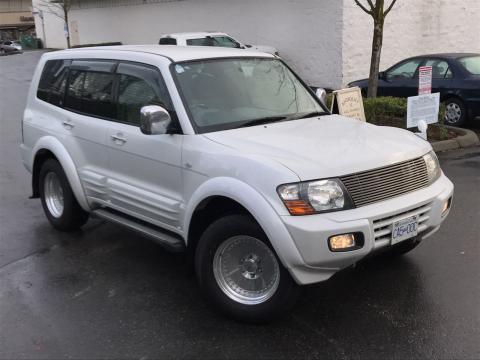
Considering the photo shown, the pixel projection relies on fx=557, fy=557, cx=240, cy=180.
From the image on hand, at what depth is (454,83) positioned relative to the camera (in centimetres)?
1076

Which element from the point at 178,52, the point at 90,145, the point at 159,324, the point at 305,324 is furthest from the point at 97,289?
the point at 178,52

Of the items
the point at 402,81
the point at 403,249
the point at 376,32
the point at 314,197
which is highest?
the point at 376,32

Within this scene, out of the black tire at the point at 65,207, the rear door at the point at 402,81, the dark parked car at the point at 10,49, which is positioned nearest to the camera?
the black tire at the point at 65,207

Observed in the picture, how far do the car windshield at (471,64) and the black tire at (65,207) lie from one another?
8.34m

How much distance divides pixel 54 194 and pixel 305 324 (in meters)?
3.31

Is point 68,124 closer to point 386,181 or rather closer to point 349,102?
point 386,181

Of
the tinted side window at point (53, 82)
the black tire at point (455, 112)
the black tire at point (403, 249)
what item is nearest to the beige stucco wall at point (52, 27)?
the black tire at point (455, 112)

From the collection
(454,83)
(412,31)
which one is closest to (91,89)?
(454,83)

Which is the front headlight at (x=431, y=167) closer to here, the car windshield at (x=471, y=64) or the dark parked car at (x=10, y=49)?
the car windshield at (x=471, y=64)

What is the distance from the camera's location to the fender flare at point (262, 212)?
3.34 metres

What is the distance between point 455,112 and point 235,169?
8.40 meters

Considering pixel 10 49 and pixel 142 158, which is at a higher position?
pixel 10 49

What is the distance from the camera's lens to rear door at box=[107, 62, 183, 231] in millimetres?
4184

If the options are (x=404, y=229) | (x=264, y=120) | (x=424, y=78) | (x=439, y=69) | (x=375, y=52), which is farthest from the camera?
(x=439, y=69)
